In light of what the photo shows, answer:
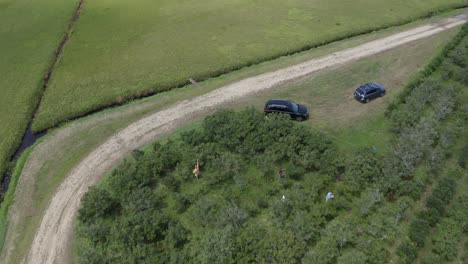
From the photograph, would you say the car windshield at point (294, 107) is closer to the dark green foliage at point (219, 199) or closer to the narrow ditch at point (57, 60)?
the dark green foliage at point (219, 199)

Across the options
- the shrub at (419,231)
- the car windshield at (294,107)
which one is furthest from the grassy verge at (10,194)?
the shrub at (419,231)

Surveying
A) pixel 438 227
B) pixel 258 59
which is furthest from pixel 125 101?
pixel 438 227

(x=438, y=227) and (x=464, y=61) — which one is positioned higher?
(x=464, y=61)

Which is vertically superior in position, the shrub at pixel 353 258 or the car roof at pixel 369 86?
the car roof at pixel 369 86

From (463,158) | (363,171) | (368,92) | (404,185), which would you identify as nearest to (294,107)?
(368,92)

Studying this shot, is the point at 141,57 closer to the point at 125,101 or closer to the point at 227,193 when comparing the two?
the point at 125,101

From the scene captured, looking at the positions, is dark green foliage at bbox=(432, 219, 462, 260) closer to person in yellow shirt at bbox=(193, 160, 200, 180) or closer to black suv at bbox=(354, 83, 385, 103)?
black suv at bbox=(354, 83, 385, 103)
